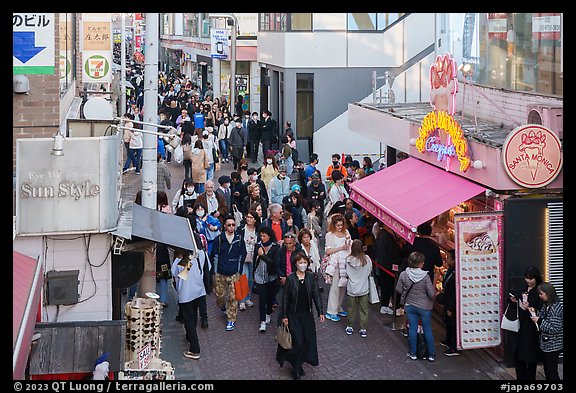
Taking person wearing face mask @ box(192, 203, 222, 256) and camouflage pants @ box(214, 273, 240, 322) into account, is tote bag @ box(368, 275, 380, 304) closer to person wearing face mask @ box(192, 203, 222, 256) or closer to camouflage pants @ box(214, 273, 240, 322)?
camouflage pants @ box(214, 273, 240, 322)

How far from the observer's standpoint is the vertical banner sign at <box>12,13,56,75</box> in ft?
34.7

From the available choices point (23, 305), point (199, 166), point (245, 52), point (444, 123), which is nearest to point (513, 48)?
point (444, 123)

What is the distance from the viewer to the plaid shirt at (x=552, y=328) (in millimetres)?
10359

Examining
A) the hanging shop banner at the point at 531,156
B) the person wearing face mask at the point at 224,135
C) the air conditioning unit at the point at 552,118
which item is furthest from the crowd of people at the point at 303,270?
the person wearing face mask at the point at 224,135

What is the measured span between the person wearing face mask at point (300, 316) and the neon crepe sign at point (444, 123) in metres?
2.87

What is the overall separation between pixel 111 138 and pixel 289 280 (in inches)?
108

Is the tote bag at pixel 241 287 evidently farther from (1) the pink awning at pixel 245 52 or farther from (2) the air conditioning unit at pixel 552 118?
(1) the pink awning at pixel 245 52

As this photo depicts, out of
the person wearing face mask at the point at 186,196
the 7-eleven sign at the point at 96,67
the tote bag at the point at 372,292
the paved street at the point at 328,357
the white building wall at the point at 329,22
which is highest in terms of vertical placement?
the white building wall at the point at 329,22

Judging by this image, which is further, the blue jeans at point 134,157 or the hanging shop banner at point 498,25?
the blue jeans at point 134,157

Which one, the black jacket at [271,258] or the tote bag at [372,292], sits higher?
the black jacket at [271,258]

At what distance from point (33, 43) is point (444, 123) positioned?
6.07 m

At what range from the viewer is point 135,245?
11.3 metres

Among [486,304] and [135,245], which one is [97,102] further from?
[486,304]

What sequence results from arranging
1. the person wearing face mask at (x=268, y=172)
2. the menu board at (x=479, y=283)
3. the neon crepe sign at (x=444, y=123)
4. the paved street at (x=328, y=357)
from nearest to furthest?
the paved street at (x=328, y=357)
the menu board at (x=479, y=283)
the neon crepe sign at (x=444, y=123)
the person wearing face mask at (x=268, y=172)
